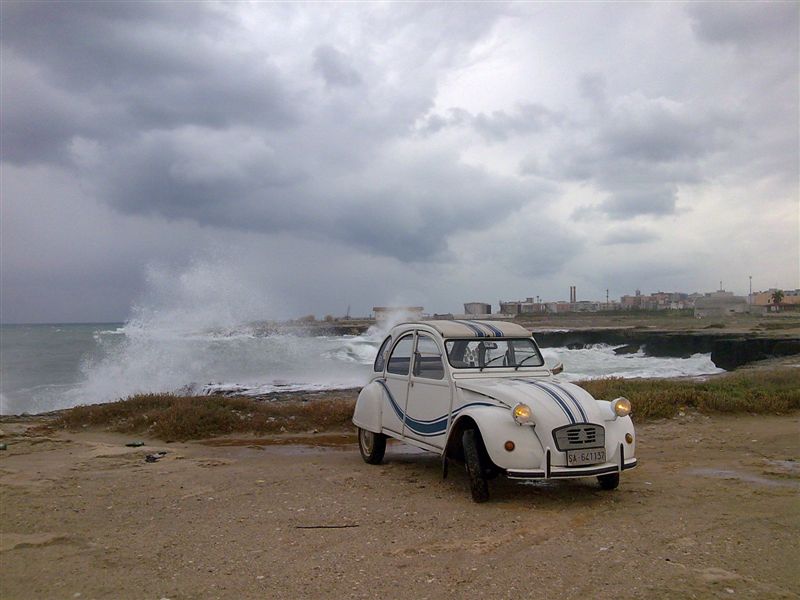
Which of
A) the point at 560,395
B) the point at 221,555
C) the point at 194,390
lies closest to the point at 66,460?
the point at 221,555

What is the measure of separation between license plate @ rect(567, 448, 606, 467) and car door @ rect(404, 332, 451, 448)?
1514 millimetres

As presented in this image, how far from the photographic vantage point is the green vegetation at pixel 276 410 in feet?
39.5

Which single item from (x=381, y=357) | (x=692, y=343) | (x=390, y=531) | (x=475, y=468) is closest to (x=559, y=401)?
(x=475, y=468)

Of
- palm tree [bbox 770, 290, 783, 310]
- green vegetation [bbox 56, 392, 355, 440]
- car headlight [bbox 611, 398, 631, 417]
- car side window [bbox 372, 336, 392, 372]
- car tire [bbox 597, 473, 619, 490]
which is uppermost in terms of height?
palm tree [bbox 770, 290, 783, 310]

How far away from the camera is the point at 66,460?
9133 mm

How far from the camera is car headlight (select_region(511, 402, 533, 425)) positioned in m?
6.09

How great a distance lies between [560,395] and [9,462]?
7.85 meters

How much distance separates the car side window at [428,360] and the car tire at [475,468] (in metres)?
1.11

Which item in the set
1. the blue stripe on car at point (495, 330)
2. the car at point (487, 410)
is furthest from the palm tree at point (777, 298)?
the blue stripe on car at point (495, 330)

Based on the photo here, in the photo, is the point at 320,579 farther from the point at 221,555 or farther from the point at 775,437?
the point at 775,437

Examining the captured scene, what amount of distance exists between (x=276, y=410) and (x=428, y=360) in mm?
6912

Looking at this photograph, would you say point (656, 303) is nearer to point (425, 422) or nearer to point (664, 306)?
point (664, 306)

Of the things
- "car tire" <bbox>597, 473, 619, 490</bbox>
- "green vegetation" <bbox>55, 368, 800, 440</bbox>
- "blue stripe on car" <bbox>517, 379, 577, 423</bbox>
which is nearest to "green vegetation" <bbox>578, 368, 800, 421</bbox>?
"green vegetation" <bbox>55, 368, 800, 440</bbox>

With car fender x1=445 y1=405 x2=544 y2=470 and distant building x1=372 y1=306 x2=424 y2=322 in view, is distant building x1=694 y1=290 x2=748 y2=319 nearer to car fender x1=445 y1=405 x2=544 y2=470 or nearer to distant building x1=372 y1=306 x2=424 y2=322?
distant building x1=372 y1=306 x2=424 y2=322
